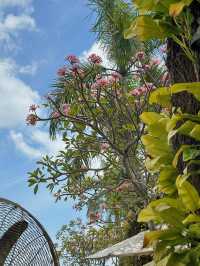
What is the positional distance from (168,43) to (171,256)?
801mm

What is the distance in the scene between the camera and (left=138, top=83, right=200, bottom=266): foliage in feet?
4.69

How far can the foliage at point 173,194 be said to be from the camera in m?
1.43

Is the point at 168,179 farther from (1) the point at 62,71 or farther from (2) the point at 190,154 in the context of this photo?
(1) the point at 62,71

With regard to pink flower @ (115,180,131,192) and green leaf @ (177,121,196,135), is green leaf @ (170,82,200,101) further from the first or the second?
pink flower @ (115,180,131,192)

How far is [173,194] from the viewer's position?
1.61 meters

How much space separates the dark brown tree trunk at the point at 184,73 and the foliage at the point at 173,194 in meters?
0.09

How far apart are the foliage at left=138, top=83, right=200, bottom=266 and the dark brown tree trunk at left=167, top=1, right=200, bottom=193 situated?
3.5 inches

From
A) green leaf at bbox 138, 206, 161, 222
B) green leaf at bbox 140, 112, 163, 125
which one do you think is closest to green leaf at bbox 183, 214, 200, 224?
green leaf at bbox 138, 206, 161, 222

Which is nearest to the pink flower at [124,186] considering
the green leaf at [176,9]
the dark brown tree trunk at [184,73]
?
the dark brown tree trunk at [184,73]

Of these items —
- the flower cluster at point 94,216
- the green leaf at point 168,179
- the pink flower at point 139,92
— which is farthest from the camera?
the flower cluster at point 94,216

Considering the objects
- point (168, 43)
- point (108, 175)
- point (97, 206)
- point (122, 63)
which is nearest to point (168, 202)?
point (168, 43)

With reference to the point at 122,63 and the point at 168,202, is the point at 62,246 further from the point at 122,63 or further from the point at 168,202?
the point at 168,202

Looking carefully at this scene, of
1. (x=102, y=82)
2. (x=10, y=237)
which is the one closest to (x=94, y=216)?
(x=102, y=82)

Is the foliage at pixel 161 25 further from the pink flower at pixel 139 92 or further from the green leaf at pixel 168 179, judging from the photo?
the pink flower at pixel 139 92
